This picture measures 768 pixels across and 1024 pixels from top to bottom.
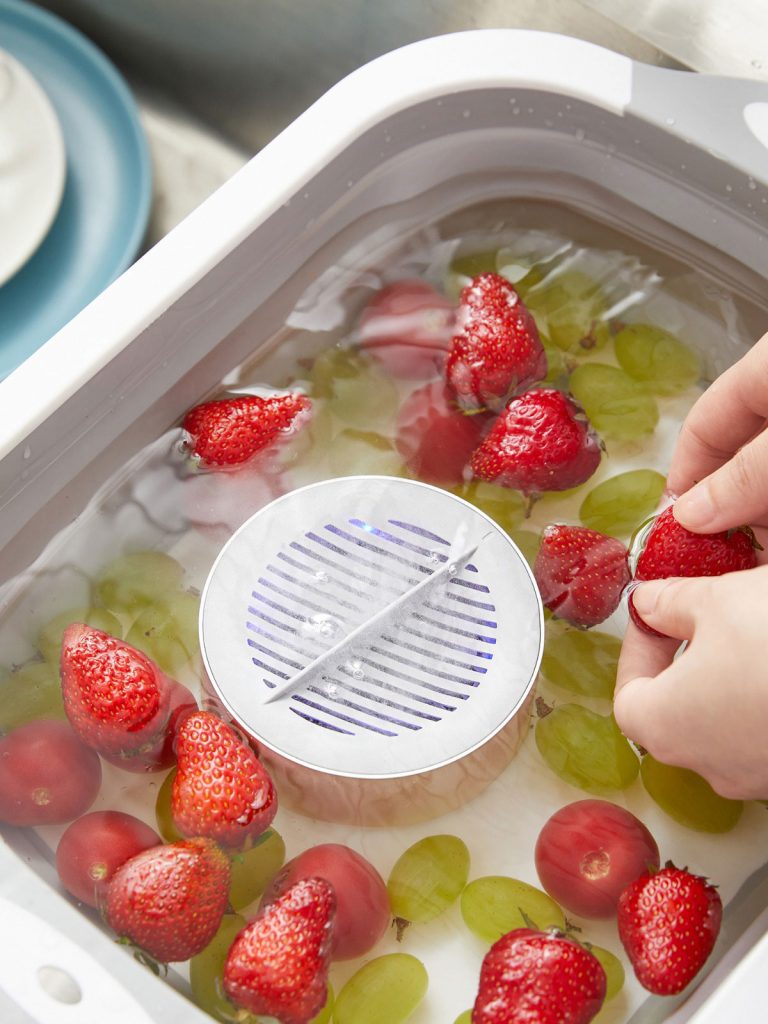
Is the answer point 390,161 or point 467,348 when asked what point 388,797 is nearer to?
point 467,348

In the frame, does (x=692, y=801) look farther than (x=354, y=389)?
No

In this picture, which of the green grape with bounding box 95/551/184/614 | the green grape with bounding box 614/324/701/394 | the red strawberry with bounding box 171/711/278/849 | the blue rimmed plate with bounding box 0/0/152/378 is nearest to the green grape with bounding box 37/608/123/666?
the green grape with bounding box 95/551/184/614

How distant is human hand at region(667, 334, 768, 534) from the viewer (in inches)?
26.0

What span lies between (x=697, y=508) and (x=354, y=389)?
284 mm

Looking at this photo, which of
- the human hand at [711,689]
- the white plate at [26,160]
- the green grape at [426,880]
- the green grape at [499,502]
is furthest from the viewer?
the white plate at [26,160]

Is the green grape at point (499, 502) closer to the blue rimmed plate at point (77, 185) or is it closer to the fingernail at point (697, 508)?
the fingernail at point (697, 508)

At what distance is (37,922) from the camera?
624mm

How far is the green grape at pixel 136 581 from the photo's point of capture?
0.78m

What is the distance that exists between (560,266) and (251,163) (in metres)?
0.30

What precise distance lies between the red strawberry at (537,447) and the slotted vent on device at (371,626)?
5 cm

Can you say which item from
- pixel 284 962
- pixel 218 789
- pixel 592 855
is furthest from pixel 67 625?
pixel 592 855

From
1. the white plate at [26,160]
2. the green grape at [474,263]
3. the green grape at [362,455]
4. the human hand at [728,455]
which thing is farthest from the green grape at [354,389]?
the white plate at [26,160]

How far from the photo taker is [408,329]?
858 mm

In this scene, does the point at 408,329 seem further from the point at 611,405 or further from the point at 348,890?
the point at 348,890
